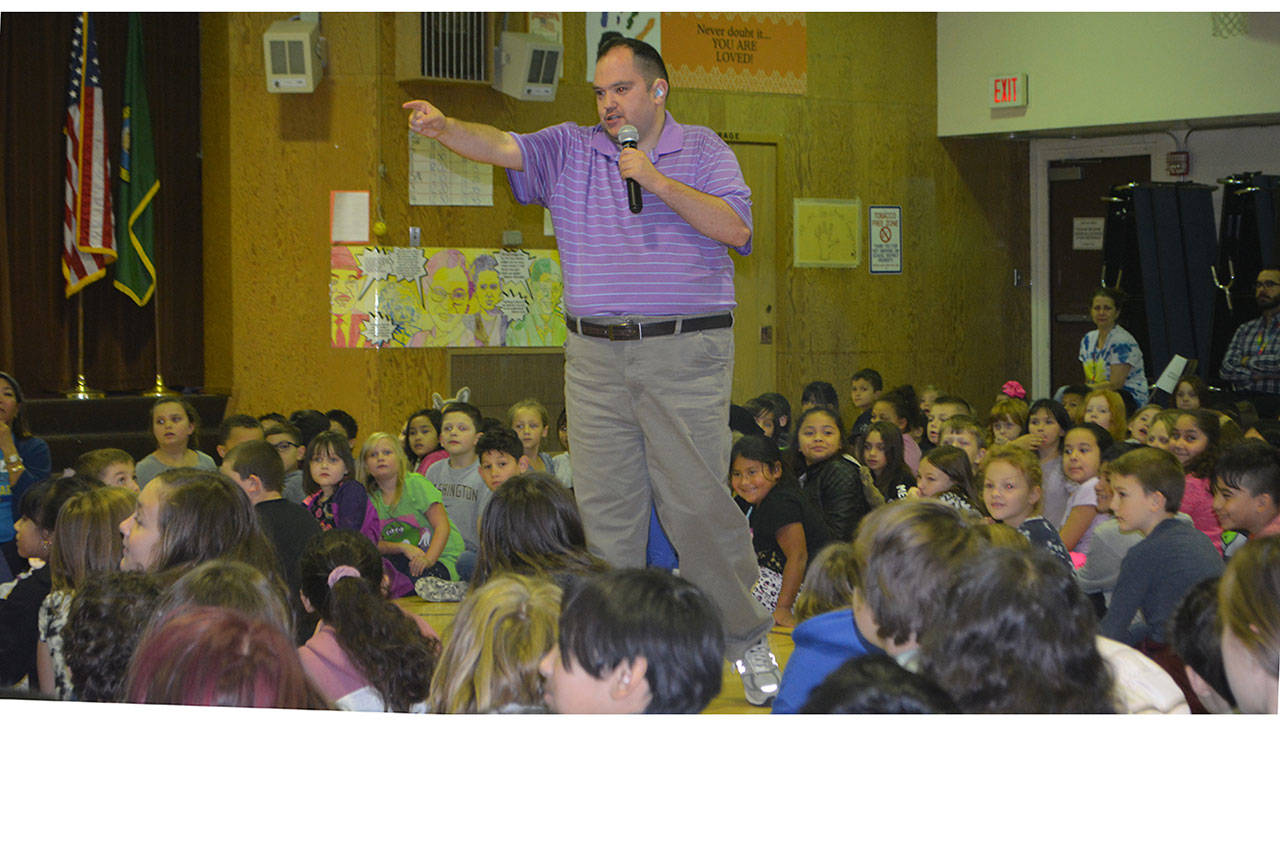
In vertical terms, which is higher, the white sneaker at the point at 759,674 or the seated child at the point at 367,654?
the seated child at the point at 367,654

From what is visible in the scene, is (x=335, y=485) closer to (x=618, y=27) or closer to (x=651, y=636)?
(x=651, y=636)

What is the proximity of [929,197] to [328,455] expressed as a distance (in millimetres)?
4946

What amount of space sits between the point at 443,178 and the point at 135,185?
1561mm

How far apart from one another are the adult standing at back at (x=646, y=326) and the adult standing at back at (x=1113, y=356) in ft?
14.1

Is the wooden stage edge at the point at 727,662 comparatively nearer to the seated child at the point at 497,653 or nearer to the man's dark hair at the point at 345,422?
the seated child at the point at 497,653

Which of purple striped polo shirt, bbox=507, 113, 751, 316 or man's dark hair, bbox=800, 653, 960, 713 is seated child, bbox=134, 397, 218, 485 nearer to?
purple striped polo shirt, bbox=507, 113, 751, 316

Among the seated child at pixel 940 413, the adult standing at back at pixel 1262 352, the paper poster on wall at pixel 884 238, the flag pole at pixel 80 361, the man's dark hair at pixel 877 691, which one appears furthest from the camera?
the paper poster on wall at pixel 884 238

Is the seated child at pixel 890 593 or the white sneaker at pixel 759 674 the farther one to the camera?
the white sneaker at pixel 759 674

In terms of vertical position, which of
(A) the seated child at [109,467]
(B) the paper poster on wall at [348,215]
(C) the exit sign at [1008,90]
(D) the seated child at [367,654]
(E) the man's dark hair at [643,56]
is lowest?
(D) the seated child at [367,654]

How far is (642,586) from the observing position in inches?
63.7

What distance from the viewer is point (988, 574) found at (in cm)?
150

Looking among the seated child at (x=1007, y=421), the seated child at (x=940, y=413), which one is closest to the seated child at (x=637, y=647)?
the seated child at (x=940, y=413)

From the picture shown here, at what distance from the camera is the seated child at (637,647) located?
62.6 inches
